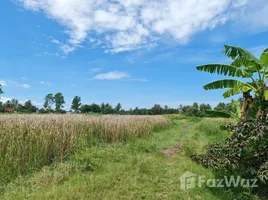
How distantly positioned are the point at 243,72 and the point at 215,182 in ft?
10.7

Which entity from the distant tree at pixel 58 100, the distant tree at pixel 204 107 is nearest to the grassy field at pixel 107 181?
the distant tree at pixel 204 107

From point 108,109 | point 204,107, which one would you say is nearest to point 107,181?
point 204,107

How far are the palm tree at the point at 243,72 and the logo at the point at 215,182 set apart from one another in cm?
150

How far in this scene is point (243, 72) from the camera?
583 centimetres

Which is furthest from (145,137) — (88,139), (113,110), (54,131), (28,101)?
(28,101)

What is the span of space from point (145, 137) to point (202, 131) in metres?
6.10

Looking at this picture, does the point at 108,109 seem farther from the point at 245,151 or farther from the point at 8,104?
the point at 245,151

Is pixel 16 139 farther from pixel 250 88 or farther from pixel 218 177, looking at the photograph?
pixel 250 88

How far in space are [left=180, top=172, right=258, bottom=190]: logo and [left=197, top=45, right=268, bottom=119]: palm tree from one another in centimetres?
150

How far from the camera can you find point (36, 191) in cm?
345

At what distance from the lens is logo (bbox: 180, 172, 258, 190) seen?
382cm

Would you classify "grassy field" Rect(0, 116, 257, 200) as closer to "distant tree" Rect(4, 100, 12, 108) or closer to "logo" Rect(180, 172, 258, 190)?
"logo" Rect(180, 172, 258, 190)

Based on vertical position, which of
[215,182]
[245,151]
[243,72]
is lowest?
[215,182]

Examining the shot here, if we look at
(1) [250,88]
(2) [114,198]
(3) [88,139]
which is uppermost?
(1) [250,88]
